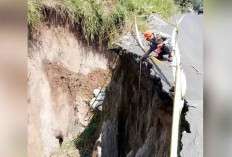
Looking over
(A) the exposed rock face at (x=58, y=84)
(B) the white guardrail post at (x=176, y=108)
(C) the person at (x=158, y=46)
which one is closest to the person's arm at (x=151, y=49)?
(C) the person at (x=158, y=46)

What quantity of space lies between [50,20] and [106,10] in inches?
17.8

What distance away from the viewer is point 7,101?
0.38 meters

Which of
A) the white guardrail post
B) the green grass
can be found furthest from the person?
the green grass

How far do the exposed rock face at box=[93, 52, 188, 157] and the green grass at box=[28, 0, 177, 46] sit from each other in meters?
0.57

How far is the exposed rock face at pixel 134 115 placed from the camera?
136cm

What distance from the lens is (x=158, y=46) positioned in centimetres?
154

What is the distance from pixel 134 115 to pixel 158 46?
64 cm

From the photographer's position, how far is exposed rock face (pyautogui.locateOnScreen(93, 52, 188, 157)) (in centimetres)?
136

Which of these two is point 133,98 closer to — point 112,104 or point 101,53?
point 112,104

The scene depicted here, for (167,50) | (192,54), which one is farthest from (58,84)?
(192,54)

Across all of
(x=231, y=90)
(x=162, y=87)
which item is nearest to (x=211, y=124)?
(x=231, y=90)

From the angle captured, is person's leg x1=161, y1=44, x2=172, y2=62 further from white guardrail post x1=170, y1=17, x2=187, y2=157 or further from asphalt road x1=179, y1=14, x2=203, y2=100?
white guardrail post x1=170, y1=17, x2=187, y2=157

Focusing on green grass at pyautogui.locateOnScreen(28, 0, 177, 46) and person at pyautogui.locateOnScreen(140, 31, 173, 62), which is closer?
person at pyautogui.locateOnScreen(140, 31, 173, 62)

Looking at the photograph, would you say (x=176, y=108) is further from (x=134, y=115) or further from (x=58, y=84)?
(x=58, y=84)
